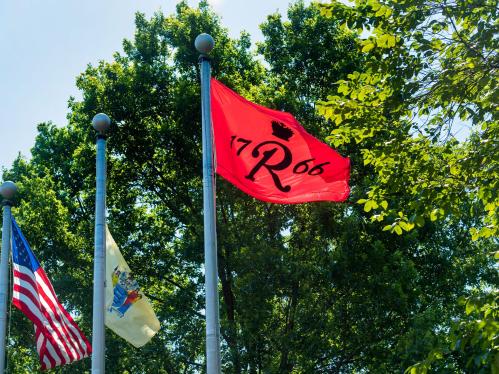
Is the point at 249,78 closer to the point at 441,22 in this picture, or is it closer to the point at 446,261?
the point at 446,261

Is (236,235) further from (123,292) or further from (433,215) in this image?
(433,215)

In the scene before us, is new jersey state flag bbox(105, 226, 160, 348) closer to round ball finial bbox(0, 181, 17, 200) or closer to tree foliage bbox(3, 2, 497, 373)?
round ball finial bbox(0, 181, 17, 200)

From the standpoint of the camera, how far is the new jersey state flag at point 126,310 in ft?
38.5

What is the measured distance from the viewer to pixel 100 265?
1145 centimetres

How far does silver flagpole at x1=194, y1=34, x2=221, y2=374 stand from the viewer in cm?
872

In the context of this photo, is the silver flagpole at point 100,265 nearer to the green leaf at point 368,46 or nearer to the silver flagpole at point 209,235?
the silver flagpole at point 209,235

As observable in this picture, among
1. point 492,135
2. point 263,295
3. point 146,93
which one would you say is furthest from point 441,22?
point 146,93

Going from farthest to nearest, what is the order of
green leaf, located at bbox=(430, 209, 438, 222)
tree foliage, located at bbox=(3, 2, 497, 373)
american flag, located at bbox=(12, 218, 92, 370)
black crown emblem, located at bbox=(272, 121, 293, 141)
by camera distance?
1. tree foliage, located at bbox=(3, 2, 497, 373)
2. american flag, located at bbox=(12, 218, 92, 370)
3. black crown emblem, located at bbox=(272, 121, 293, 141)
4. green leaf, located at bbox=(430, 209, 438, 222)

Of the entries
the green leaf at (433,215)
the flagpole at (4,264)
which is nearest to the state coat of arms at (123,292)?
the flagpole at (4,264)

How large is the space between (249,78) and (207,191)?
48.1 feet

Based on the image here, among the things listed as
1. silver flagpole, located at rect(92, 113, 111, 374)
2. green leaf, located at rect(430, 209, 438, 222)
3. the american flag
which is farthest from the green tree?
the american flag

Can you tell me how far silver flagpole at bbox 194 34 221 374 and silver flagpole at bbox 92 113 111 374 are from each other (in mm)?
2642

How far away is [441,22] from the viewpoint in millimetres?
9336

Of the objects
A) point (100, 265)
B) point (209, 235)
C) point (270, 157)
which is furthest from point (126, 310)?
point (270, 157)
